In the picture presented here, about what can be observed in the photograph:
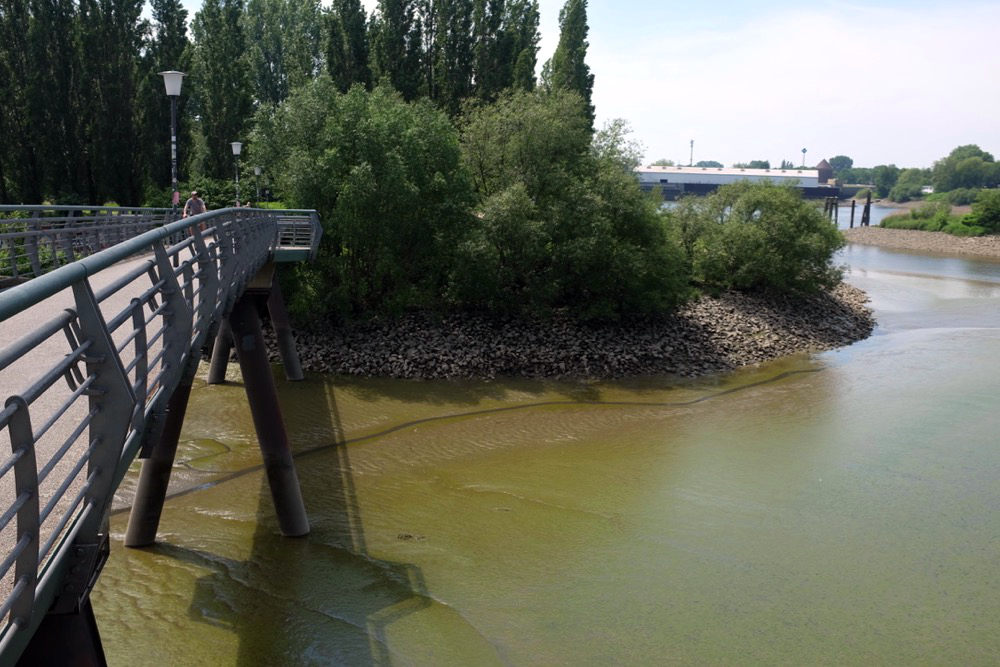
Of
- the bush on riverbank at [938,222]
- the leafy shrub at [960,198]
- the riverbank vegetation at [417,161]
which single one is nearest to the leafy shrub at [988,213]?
the bush on riverbank at [938,222]

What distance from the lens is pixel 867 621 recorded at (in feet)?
31.9

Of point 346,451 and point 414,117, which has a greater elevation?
point 414,117

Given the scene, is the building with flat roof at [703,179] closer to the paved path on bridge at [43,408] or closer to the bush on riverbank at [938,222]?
Answer: the bush on riverbank at [938,222]

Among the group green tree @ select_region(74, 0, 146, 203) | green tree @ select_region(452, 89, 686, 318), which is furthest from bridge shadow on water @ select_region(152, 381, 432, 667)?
green tree @ select_region(74, 0, 146, 203)

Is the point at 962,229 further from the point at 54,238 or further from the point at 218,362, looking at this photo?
the point at 54,238

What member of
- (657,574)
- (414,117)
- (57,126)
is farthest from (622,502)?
(57,126)

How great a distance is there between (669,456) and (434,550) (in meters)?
6.28

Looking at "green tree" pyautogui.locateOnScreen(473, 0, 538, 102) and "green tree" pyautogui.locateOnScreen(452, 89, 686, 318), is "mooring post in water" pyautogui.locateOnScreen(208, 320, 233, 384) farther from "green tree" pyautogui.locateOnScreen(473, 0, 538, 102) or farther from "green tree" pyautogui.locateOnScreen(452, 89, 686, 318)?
"green tree" pyautogui.locateOnScreen(473, 0, 538, 102)

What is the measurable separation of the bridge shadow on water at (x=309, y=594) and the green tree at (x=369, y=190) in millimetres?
11158

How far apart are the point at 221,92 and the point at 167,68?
298cm

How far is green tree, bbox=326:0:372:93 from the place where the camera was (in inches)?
1283

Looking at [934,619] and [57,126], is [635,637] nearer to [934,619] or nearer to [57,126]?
[934,619]

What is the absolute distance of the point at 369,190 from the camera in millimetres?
21547

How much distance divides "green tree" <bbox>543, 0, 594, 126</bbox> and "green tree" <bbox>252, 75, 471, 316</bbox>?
16.6m
